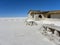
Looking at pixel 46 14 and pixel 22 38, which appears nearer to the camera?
pixel 22 38

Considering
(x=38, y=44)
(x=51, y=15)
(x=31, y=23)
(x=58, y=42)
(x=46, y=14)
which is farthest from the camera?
(x=46, y=14)

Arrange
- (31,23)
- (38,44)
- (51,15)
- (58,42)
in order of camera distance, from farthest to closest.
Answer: (51,15) < (31,23) < (38,44) < (58,42)

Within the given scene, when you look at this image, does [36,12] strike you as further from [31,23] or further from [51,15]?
[31,23]

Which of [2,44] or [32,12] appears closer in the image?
[2,44]

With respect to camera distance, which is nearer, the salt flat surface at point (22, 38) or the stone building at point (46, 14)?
the salt flat surface at point (22, 38)

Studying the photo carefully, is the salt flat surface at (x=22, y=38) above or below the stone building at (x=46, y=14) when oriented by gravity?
below

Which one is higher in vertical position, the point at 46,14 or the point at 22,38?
the point at 46,14

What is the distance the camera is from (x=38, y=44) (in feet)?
23.8

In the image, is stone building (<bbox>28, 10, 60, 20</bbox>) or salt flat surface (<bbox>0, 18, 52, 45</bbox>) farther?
stone building (<bbox>28, 10, 60, 20</bbox>)

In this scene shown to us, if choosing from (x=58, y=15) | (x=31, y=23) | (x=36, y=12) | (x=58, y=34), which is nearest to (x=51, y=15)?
(x=58, y=15)

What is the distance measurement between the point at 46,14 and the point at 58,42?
20.0 meters

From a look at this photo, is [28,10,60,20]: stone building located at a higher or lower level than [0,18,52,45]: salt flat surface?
higher

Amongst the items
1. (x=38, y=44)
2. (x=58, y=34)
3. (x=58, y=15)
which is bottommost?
(x=38, y=44)

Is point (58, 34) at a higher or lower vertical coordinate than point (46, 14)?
lower
